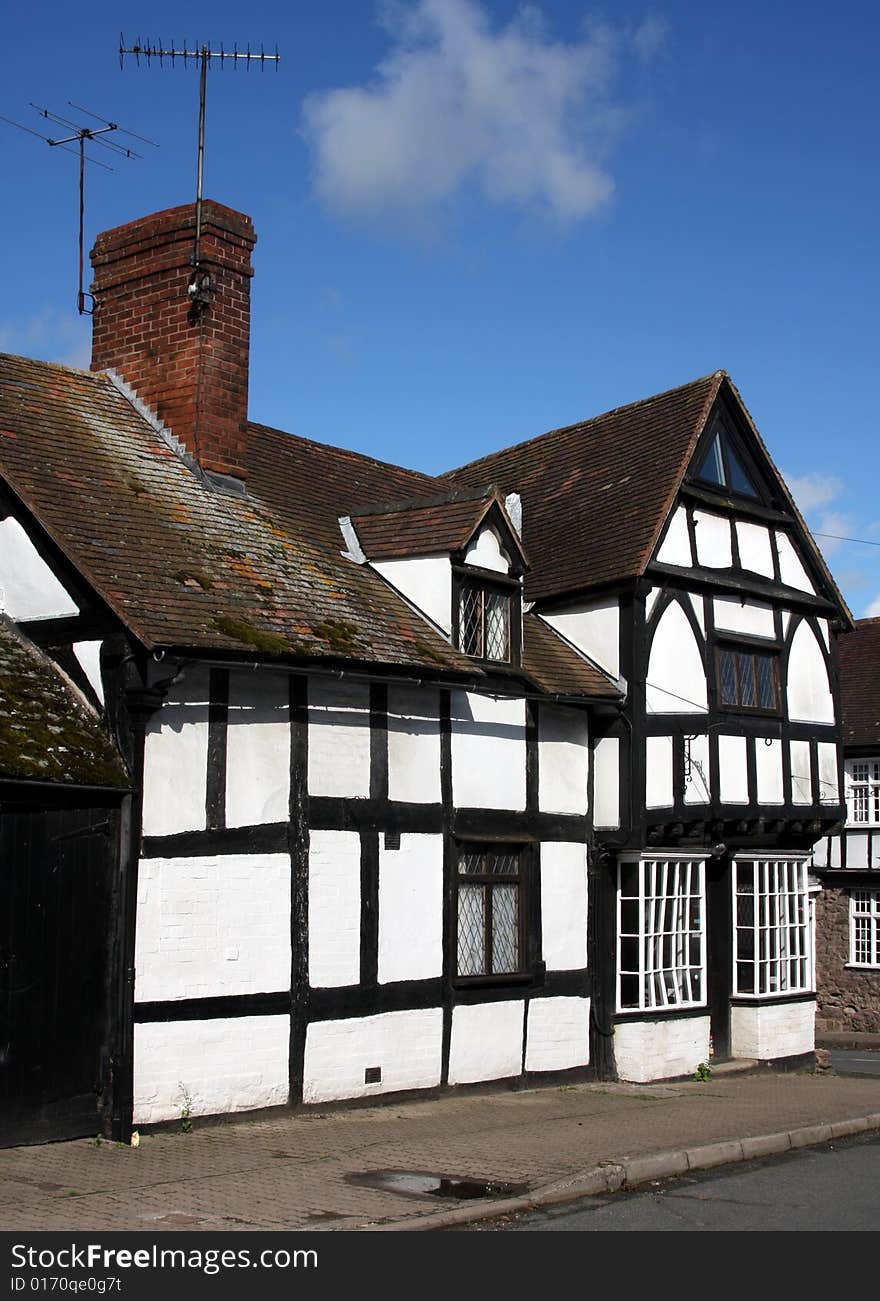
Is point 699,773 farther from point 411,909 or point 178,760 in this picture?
point 178,760

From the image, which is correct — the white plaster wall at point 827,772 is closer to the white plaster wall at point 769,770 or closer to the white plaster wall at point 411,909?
the white plaster wall at point 769,770

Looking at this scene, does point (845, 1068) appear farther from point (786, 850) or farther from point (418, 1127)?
point (418, 1127)

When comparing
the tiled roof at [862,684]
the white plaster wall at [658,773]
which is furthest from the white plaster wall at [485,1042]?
the tiled roof at [862,684]

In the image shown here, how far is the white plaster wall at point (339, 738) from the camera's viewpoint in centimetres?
1286

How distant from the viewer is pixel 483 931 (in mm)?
14641

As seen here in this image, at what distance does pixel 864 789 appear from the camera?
103ft

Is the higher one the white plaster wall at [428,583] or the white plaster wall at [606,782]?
the white plaster wall at [428,583]

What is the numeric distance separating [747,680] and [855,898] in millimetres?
15230

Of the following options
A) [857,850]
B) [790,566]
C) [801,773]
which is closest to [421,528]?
[790,566]

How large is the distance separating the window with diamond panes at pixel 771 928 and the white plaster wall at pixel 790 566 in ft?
12.4

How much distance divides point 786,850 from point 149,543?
410 inches

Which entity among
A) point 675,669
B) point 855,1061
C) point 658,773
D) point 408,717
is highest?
point 675,669

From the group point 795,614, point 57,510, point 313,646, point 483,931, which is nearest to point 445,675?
point 313,646
